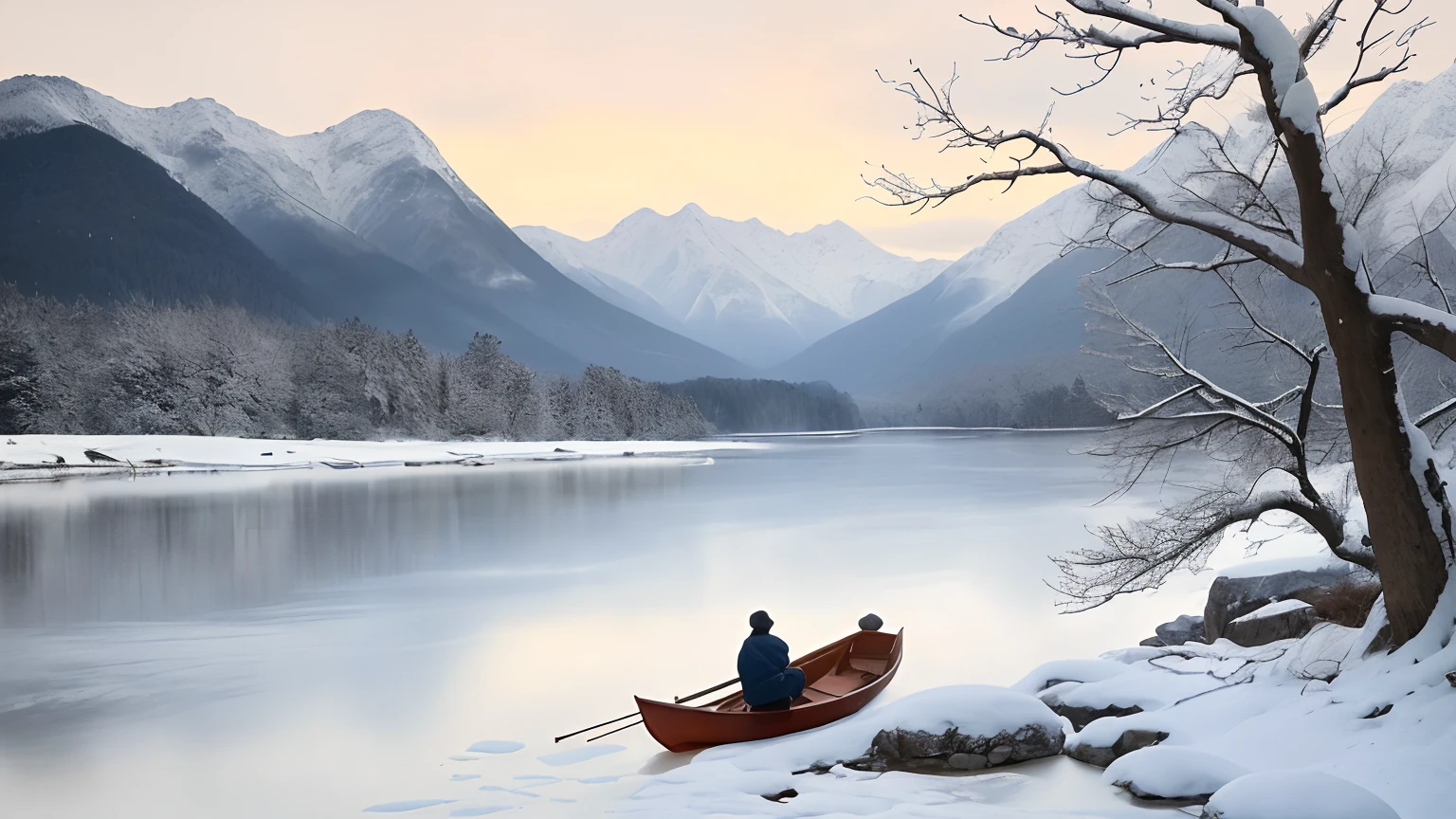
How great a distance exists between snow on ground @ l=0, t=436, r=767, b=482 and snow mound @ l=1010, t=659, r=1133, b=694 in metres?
47.9

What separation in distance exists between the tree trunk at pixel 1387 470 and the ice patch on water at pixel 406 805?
788 cm

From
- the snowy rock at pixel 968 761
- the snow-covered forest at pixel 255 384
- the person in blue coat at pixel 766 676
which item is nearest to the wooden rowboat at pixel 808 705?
the person in blue coat at pixel 766 676

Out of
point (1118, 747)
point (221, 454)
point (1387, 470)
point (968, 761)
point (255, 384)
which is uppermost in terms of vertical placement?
point (255, 384)

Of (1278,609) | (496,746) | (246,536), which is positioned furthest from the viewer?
(246,536)

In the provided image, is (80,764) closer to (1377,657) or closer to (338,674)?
(338,674)

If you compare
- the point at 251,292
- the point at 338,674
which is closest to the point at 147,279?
the point at 251,292

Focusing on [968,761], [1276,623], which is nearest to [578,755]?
[968,761]

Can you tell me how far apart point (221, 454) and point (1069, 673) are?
55.7 metres

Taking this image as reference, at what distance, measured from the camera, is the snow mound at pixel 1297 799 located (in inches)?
224

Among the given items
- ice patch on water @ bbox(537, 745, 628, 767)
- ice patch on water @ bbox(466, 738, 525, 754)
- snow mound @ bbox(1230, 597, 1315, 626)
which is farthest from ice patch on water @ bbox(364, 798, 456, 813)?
snow mound @ bbox(1230, 597, 1315, 626)

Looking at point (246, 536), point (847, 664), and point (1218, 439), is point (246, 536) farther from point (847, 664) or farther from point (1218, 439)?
point (1218, 439)

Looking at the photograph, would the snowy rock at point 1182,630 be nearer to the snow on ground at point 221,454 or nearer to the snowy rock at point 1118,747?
the snowy rock at point 1118,747

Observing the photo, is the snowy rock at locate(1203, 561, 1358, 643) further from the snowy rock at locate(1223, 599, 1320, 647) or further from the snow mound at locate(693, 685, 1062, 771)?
the snow mound at locate(693, 685, 1062, 771)

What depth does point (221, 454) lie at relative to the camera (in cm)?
5625
